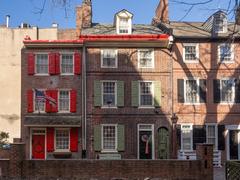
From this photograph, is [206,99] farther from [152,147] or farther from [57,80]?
[57,80]

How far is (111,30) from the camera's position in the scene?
32.4 m

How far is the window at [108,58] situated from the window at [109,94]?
1.20 metres

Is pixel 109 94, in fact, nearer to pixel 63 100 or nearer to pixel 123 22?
pixel 63 100

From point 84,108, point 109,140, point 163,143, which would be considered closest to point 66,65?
point 84,108

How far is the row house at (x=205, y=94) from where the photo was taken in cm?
2939

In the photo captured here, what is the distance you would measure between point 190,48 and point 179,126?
17.1 ft

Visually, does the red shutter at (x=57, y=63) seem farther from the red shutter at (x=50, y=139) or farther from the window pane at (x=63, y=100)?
the red shutter at (x=50, y=139)

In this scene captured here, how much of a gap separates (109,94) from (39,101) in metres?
4.53

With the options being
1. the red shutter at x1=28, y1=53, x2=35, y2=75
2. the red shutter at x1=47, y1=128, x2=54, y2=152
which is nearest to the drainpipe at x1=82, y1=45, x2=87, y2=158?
the red shutter at x1=47, y1=128, x2=54, y2=152

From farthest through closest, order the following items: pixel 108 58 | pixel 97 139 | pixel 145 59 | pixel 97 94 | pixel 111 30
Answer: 1. pixel 111 30
2. pixel 145 59
3. pixel 108 58
4. pixel 97 94
5. pixel 97 139

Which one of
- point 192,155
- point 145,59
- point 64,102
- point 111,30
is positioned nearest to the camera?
point 192,155

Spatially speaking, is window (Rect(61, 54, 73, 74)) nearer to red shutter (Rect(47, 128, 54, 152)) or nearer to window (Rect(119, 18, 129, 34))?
red shutter (Rect(47, 128, 54, 152))

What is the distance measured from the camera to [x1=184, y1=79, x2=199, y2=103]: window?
29.9m

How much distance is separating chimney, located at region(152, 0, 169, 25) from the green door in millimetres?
8690
